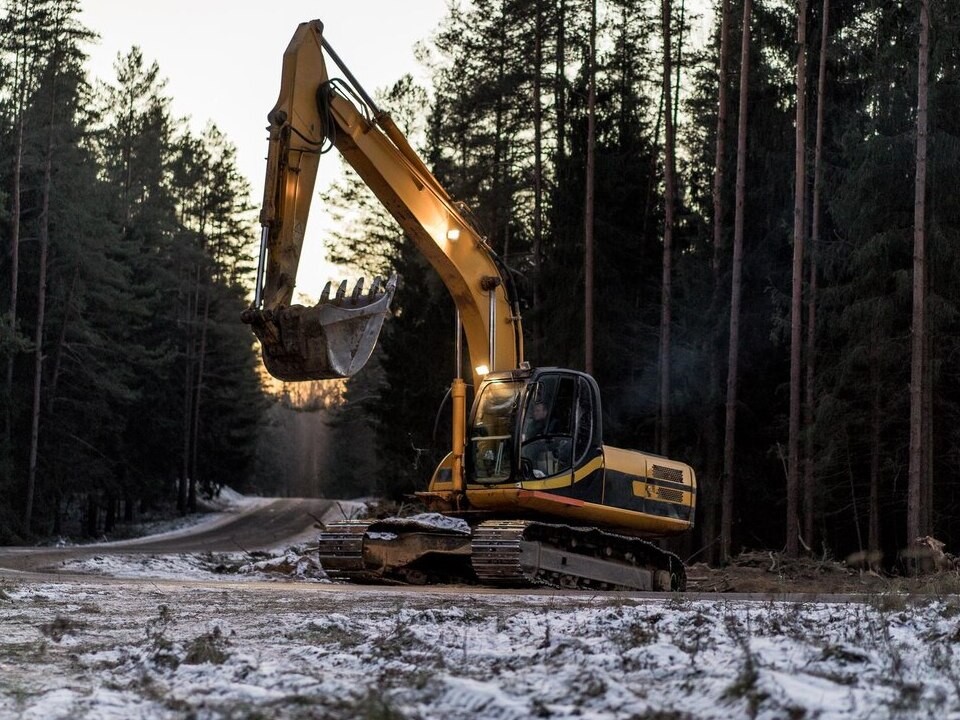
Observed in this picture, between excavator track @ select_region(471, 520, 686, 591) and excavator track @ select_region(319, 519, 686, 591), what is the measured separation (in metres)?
0.01

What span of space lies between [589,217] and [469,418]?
1681 centimetres

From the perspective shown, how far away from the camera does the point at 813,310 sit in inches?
1137

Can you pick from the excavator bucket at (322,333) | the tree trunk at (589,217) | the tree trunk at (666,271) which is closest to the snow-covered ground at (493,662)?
the excavator bucket at (322,333)

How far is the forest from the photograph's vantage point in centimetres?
2616

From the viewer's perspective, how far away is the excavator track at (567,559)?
1528 centimetres

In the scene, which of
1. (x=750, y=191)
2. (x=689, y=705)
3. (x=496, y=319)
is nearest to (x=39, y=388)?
(x=750, y=191)

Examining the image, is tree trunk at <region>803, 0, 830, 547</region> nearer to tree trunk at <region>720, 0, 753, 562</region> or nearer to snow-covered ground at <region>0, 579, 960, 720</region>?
tree trunk at <region>720, 0, 753, 562</region>

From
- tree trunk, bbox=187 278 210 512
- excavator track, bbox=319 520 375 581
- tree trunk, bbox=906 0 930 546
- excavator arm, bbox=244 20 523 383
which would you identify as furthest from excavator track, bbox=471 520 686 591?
tree trunk, bbox=187 278 210 512

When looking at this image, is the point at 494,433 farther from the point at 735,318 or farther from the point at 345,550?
the point at 735,318

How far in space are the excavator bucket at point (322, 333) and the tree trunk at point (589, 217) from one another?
16700 millimetres

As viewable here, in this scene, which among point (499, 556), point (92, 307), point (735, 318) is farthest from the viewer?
point (92, 307)

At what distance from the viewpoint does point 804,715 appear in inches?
211

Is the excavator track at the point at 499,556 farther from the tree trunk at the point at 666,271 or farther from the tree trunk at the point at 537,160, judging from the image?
the tree trunk at the point at 537,160

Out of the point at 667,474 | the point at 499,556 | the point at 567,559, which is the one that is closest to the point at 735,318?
the point at 667,474
